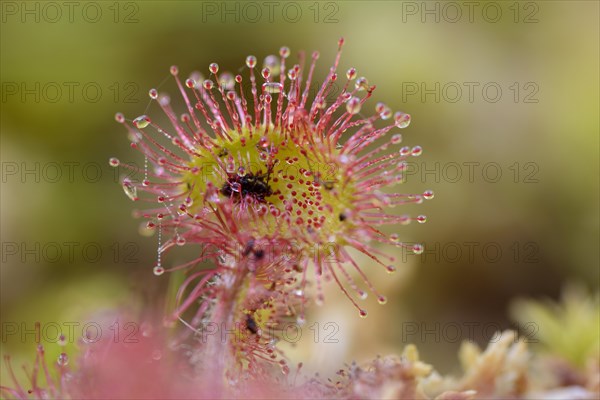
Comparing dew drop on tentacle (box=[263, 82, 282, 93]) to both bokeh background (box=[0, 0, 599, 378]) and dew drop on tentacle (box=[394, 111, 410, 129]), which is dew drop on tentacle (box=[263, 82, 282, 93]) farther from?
bokeh background (box=[0, 0, 599, 378])

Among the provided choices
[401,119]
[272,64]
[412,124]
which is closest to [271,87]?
[272,64]

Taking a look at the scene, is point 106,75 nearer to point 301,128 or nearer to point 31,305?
point 31,305

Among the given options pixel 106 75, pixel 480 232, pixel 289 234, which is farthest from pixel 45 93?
pixel 289 234

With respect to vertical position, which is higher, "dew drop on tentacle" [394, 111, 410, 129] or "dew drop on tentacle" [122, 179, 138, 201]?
"dew drop on tentacle" [394, 111, 410, 129]

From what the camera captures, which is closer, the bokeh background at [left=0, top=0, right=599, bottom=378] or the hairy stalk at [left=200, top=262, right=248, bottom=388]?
Answer: the hairy stalk at [left=200, top=262, right=248, bottom=388]

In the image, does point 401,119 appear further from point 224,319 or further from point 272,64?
point 224,319

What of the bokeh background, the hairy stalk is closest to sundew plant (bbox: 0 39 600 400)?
the hairy stalk

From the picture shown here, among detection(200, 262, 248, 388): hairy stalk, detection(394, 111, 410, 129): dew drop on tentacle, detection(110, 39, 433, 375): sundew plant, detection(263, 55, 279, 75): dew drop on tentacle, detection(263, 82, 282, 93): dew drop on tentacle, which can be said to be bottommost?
detection(200, 262, 248, 388): hairy stalk

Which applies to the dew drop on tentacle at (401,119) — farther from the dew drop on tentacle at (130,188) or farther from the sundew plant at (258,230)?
the dew drop on tentacle at (130,188)
